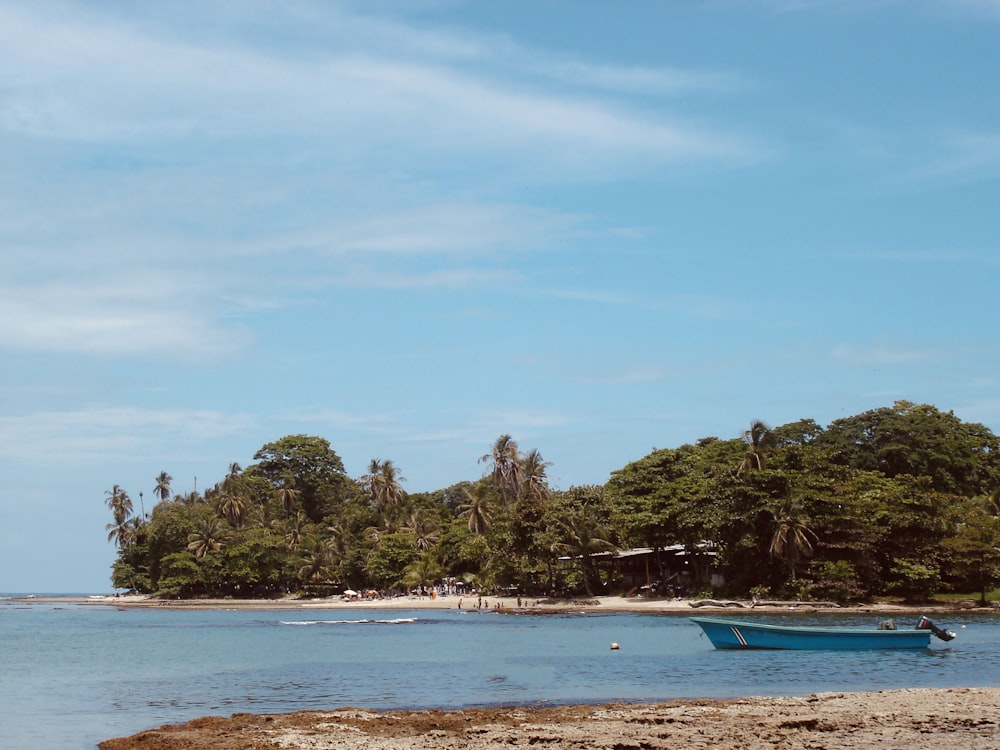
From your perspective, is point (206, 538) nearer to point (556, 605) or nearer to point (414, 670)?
point (556, 605)

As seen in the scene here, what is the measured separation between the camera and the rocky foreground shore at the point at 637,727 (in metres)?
16.8

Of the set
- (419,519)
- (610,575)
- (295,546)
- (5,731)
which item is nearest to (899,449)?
(610,575)

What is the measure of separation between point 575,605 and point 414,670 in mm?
37350

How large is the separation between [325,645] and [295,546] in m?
58.2

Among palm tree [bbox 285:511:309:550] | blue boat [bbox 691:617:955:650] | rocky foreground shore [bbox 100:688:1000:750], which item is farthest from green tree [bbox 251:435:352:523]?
rocky foreground shore [bbox 100:688:1000:750]

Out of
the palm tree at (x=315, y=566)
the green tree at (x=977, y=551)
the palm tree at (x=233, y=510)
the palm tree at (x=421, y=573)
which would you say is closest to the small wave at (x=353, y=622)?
the palm tree at (x=421, y=573)

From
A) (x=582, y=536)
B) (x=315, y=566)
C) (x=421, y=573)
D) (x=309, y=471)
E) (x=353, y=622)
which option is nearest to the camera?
(x=353, y=622)

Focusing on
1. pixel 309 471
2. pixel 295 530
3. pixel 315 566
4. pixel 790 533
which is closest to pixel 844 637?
pixel 790 533

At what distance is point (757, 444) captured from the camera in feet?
219

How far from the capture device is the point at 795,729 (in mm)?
17859

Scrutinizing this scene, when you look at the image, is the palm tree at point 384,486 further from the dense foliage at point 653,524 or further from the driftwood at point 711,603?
the driftwood at point 711,603

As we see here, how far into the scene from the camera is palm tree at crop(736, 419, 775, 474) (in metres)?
64.3

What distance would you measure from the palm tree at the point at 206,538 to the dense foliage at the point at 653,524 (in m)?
0.15

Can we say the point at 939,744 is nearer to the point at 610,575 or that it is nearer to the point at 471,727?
the point at 471,727
